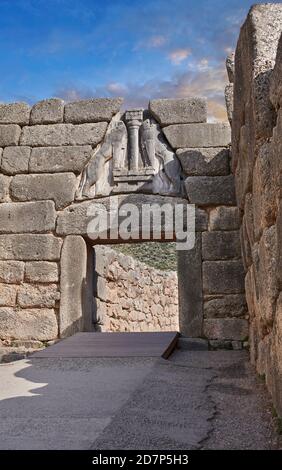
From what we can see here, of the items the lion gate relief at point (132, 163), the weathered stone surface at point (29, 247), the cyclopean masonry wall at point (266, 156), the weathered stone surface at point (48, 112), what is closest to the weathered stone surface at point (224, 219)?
the lion gate relief at point (132, 163)

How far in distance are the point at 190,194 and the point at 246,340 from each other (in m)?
1.96

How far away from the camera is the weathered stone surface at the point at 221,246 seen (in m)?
7.10

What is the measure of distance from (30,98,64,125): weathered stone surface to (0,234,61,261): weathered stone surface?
1614mm

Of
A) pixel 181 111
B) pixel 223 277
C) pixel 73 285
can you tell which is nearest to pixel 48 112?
pixel 181 111

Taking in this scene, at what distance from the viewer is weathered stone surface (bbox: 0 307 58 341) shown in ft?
24.0

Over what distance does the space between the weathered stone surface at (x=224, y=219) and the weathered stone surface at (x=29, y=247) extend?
203 centimetres

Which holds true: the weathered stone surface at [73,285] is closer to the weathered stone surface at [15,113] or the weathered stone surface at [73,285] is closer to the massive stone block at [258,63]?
the weathered stone surface at [15,113]

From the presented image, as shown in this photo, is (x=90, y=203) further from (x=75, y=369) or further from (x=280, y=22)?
(x=280, y=22)

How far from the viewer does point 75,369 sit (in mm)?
5008

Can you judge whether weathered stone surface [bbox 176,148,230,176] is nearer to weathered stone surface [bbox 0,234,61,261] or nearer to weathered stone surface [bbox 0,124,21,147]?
weathered stone surface [bbox 0,234,61,261]

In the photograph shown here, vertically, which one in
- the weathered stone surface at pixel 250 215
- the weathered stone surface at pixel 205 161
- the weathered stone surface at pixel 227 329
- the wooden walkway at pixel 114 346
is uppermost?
the weathered stone surface at pixel 205 161

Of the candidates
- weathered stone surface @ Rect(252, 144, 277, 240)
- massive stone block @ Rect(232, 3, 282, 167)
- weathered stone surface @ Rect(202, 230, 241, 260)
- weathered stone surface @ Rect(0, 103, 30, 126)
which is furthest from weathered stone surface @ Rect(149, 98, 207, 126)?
weathered stone surface @ Rect(252, 144, 277, 240)
